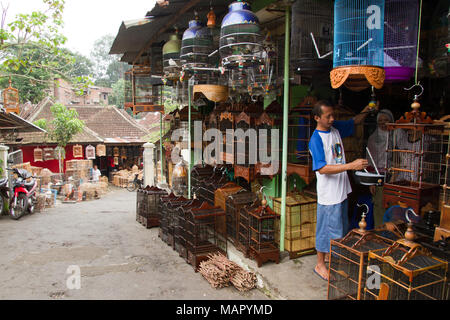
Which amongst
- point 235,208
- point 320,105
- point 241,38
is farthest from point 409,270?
point 241,38

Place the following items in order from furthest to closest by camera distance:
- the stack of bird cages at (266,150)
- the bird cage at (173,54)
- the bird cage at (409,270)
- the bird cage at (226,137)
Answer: the bird cage at (173,54) < the bird cage at (226,137) < the stack of bird cages at (266,150) < the bird cage at (409,270)

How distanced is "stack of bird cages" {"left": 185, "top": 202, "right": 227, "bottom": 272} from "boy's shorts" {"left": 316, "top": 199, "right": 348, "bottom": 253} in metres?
1.90

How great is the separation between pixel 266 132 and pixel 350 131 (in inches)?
61.7

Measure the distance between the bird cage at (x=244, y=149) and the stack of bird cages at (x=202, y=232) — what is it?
80 cm

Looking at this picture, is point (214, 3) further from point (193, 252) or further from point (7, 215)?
point (7, 215)

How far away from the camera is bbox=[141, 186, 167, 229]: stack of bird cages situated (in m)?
7.99

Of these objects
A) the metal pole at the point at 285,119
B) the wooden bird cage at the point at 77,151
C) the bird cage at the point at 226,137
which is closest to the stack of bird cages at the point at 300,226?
the metal pole at the point at 285,119

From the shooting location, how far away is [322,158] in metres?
3.84

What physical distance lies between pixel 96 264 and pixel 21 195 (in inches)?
221

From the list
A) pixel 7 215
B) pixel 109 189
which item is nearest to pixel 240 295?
pixel 7 215

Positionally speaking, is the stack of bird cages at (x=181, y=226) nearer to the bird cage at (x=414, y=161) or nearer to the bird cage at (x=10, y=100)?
the bird cage at (x=414, y=161)

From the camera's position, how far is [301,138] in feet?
16.9

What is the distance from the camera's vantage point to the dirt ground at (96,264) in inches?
182

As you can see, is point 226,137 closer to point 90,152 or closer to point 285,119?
point 285,119
